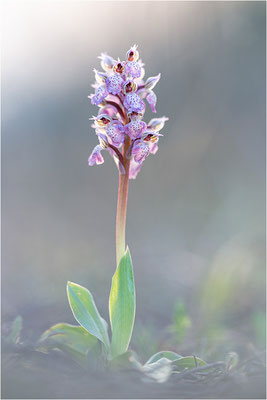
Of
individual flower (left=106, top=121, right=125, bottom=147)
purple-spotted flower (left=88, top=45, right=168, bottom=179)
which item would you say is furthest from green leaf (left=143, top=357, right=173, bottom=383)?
individual flower (left=106, top=121, right=125, bottom=147)

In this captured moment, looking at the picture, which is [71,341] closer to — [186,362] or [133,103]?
[186,362]

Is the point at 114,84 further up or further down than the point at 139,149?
further up

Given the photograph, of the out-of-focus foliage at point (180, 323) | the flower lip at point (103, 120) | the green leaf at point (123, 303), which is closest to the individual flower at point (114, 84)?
the flower lip at point (103, 120)

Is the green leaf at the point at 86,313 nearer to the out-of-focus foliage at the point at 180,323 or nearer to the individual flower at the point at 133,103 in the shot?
the out-of-focus foliage at the point at 180,323

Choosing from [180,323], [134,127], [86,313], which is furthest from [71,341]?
[134,127]

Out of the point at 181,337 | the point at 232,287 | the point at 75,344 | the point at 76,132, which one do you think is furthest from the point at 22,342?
the point at 76,132

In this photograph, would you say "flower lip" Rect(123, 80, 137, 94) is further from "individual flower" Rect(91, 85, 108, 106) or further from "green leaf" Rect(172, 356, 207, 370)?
"green leaf" Rect(172, 356, 207, 370)

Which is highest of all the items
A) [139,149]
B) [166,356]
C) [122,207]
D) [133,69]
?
[133,69]
